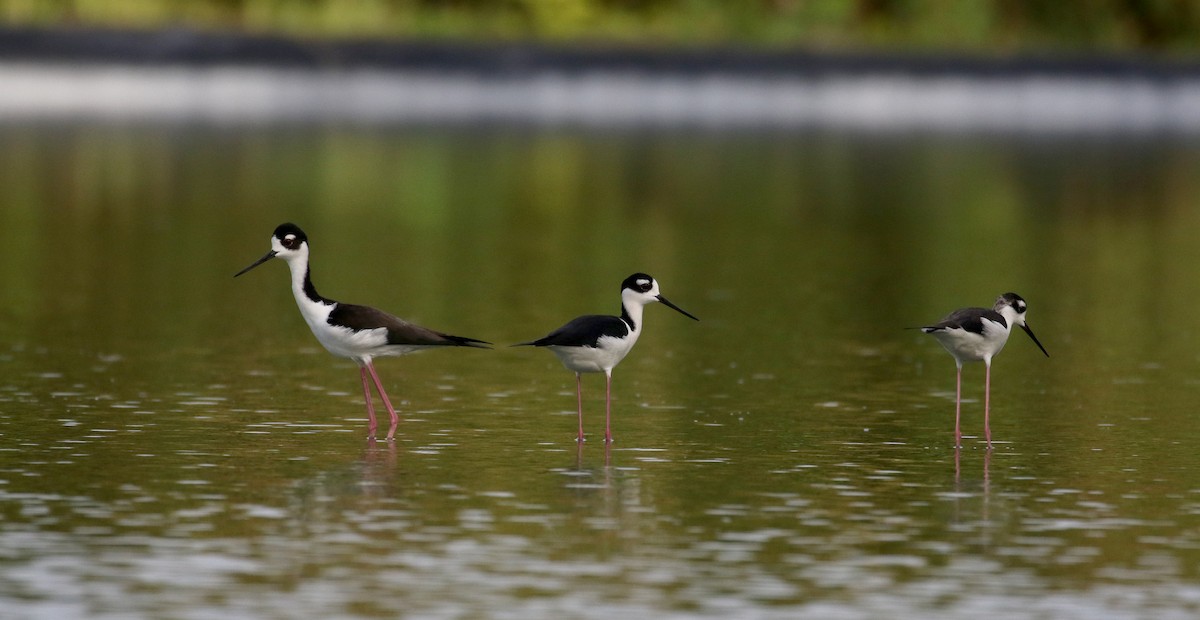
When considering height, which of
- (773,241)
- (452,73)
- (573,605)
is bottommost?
(573,605)

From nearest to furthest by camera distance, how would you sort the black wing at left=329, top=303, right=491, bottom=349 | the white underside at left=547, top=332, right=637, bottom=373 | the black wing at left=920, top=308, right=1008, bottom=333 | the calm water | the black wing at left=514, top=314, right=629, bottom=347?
1. the calm water
2. the black wing at left=514, top=314, right=629, bottom=347
3. the white underside at left=547, top=332, right=637, bottom=373
4. the black wing at left=329, top=303, right=491, bottom=349
5. the black wing at left=920, top=308, right=1008, bottom=333

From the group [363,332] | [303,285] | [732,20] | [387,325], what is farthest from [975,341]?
[732,20]

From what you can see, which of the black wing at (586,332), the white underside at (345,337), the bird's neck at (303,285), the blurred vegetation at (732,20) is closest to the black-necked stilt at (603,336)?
the black wing at (586,332)

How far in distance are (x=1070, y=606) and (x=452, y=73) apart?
5065 centimetres

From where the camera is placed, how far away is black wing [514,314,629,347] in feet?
45.2

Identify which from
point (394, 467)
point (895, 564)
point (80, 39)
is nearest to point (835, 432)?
point (394, 467)

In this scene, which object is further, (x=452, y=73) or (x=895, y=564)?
(x=452, y=73)

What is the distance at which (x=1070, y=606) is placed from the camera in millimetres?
10047

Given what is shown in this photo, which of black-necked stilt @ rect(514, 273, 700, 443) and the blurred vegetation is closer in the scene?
black-necked stilt @ rect(514, 273, 700, 443)

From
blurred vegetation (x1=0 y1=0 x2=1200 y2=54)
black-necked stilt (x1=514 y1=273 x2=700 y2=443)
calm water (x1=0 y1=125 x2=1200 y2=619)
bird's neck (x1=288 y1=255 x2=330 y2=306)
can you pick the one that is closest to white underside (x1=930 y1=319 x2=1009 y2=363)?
calm water (x1=0 y1=125 x2=1200 y2=619)

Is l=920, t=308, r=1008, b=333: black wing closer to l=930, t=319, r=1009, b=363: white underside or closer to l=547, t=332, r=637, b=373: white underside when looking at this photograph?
l=930, t=319, r=1009, b=363: white underside

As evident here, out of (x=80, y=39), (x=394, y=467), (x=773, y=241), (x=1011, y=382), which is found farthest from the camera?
(x=80, y=39)

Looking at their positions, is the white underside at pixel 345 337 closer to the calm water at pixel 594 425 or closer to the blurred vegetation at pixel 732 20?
the calm water at pixel 594 425

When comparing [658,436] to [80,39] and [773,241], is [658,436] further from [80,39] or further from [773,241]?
[80,39]
